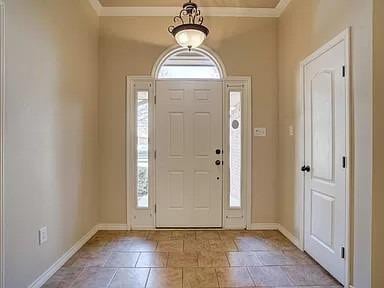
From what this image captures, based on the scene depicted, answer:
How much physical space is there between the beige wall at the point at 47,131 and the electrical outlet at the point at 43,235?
0.06m

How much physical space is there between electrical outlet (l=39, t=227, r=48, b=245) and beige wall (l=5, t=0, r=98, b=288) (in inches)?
2.2

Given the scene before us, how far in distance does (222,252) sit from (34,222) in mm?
1908

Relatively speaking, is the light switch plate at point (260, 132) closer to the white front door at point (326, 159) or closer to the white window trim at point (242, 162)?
the white window trim at point (242, 162)

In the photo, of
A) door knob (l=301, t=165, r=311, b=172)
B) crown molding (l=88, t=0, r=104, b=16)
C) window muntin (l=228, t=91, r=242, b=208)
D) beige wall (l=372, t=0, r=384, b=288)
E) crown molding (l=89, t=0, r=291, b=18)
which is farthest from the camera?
window muntin (l=228, t=91, r=242, b=208)

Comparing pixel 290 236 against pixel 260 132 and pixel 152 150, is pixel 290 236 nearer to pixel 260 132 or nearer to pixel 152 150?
pixel 260 132

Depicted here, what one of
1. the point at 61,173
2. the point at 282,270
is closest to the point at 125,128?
the point at 61,173

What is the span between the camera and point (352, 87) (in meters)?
2.47

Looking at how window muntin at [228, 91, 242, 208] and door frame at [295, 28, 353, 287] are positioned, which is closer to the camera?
door frame at [295, 28, 353, 287]

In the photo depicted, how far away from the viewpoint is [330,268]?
282 centimetres

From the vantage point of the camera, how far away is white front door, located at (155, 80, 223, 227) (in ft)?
14.1

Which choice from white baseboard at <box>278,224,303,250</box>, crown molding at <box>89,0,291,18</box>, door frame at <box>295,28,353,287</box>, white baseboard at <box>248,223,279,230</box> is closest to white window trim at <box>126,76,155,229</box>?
crown molding at <box>89,0,291,18</box>

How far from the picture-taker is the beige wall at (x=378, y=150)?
218 centimetres

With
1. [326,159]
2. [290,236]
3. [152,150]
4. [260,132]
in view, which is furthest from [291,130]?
[152,150]

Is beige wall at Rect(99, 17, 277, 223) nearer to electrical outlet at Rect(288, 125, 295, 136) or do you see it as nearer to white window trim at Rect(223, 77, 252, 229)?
white window trim at Rect(223, 77, 252, 229)
